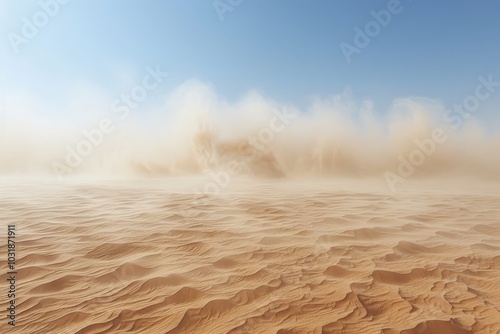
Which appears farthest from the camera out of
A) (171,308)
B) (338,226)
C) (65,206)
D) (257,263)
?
(65,206)

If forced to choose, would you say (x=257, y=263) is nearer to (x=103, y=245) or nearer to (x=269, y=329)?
Result: (x=269, y=329)

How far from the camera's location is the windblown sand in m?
1.88

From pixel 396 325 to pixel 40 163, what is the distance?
2823 centimetres

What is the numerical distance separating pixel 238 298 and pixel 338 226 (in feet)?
8.53

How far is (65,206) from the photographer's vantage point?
545 cm

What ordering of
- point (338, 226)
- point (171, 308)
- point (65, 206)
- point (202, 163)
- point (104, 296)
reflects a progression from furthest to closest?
point (202, 163), point (65, 206), point (338, 226), point (104, 296), point (171, 308)

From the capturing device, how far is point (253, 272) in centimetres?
263

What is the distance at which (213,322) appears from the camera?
1.87m

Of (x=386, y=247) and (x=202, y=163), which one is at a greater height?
(x=202, y=163)

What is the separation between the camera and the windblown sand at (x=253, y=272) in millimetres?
1885

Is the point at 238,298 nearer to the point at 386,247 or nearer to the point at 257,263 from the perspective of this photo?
the point at 257,263

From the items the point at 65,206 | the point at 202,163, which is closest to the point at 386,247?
the point at 65,206

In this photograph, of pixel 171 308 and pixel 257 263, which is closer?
pixel 171 308

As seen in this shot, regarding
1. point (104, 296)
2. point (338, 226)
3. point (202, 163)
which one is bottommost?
point (104, 296)
